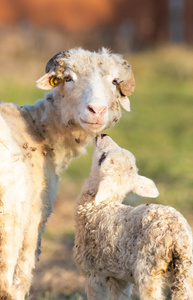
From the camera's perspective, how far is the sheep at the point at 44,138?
16.9 ft

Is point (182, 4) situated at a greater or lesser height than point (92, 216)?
greater

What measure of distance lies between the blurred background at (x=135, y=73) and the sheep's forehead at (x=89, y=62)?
22.8 inches

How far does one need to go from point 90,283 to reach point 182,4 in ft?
103

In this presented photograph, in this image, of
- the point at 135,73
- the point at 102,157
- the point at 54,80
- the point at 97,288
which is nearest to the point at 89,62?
the point at 54,80

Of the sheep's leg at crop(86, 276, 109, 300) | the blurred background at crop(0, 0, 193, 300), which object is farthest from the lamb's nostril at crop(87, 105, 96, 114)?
the sheep's leg at crop(86, 276, 109, 300)

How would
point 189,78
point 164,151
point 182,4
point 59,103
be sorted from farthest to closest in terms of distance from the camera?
point 182,4, point 189,78, point 164,151, point 59,103

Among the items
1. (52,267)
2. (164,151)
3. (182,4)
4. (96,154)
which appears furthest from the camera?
(182,4)

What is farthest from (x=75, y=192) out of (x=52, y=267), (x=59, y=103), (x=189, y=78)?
(x=189, y=78)

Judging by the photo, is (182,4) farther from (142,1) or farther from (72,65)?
(72,65)

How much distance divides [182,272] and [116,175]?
128 centimetres

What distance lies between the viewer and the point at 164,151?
17344mm

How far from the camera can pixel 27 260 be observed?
5734 millimetres

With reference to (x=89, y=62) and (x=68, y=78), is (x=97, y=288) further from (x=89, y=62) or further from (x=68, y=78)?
(x=89, y=62)

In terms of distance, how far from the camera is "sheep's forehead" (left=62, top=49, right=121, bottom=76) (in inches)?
241
